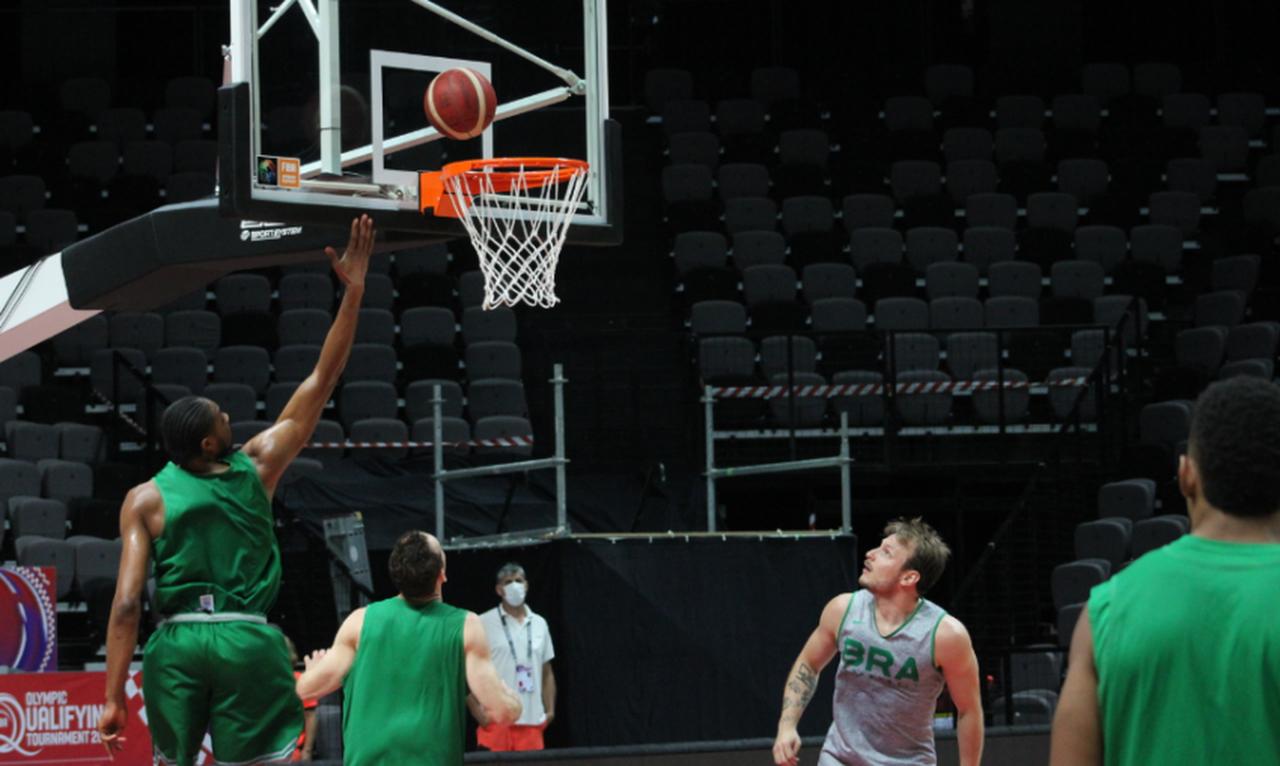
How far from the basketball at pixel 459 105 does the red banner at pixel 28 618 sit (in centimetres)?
582

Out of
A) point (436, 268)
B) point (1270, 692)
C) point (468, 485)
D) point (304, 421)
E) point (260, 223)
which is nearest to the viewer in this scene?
point (1270, 692)

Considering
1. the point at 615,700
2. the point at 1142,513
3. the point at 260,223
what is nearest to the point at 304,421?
the point at 260,223

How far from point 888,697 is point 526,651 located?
6.27m

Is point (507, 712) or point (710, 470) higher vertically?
point (710, 470)

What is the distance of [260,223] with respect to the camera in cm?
766

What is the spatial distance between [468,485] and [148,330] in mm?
3727

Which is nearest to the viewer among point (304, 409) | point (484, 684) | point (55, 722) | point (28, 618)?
point (304, 409)

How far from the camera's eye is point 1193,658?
3.26 m

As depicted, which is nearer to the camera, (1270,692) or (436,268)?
(1270,692)

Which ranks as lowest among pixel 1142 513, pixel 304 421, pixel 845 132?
pixel 1142 513

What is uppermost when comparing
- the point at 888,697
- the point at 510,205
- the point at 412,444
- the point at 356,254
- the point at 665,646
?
the point at 510,205

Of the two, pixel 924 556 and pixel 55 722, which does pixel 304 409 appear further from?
pixel 55 722

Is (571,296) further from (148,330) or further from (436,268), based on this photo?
(148,330)

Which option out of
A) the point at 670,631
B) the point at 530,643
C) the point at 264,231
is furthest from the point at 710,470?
the point at 264,231
